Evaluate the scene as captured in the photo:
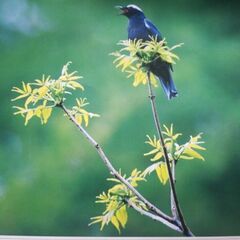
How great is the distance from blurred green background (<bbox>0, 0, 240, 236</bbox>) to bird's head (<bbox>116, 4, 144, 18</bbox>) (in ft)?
0.16

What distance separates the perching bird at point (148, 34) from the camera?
222cm

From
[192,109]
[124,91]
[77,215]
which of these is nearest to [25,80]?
[124,91]

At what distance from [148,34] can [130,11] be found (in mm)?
179

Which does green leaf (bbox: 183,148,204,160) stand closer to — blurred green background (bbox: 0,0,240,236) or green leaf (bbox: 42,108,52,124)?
blurred green background (bbox: 0,0,240,236)

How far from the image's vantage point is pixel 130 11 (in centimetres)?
227

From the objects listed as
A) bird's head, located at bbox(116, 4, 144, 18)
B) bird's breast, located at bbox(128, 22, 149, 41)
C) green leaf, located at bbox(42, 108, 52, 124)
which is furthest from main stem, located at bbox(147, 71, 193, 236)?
green leaf, located at bbox(42, 108, 52, 124)

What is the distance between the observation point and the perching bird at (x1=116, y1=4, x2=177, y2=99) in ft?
7.29

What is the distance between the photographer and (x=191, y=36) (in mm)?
2268

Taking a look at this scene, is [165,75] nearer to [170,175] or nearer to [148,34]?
[148,34]

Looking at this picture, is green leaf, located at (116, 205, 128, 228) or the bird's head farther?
the bird's head

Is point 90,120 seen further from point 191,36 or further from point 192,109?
point 191,36

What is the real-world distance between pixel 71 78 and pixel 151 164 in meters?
0.69

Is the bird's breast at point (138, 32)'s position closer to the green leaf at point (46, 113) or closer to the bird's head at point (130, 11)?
the bird's head at point (130, 11)

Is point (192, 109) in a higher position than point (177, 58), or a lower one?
lower
